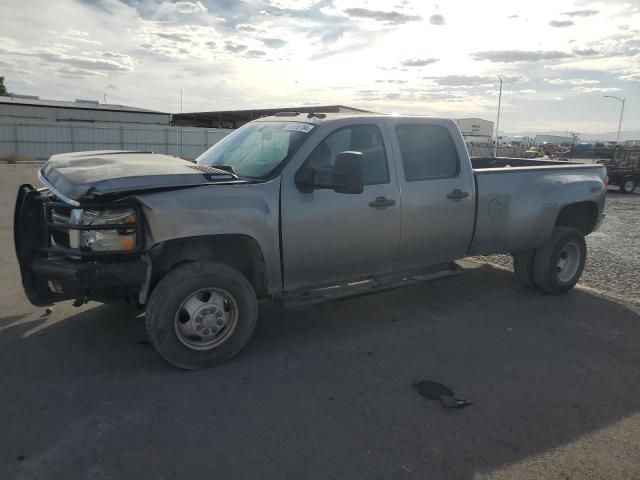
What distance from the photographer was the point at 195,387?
388 centimetres

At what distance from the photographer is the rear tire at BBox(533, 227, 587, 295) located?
20.6 ft

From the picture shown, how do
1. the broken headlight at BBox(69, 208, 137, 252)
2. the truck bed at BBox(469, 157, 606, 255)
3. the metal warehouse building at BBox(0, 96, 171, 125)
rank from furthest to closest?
the metal warehouse building at BBox(0, 96, 171, 125)
the truck bed at BBox(469, 157, 606, 255)
the broken headlight at BBox(69, 208, 137, 252)

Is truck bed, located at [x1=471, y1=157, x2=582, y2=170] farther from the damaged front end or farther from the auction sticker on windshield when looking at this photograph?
the damaged front end

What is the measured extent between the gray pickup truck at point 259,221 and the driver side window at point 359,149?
0.01 meters

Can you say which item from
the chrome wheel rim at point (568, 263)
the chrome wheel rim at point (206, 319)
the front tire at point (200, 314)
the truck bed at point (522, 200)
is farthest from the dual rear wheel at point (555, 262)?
the chrome wheel rim at point (206, 319)

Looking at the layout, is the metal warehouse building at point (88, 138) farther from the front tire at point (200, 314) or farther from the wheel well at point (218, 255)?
the front tire at point (200, 314)

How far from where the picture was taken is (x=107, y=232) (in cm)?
387

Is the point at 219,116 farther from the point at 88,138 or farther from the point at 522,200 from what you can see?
the point at 522,200

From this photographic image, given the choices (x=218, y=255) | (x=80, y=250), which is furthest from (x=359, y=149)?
(x=80, y=250)

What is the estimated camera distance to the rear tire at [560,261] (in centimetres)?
629

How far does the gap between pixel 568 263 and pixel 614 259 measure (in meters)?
2.41

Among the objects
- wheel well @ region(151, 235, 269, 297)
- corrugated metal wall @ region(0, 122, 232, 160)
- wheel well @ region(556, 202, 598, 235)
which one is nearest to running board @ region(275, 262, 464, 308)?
wheel well @ region(151, 235, 269, 297)

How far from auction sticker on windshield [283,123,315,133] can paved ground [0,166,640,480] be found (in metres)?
1.87

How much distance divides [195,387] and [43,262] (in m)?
1.50
